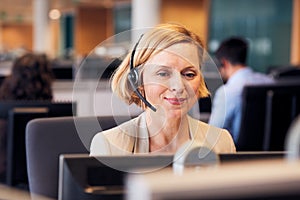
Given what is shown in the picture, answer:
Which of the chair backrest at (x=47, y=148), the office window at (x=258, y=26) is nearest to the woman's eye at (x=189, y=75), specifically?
the chair backrest at (x=47, y=148)

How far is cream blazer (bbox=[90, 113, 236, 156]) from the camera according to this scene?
45.4 inches

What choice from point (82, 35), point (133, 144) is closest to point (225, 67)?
point (133, 144)

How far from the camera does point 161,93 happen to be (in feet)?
3.51

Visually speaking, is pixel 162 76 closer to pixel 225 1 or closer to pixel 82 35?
pixel 225 1

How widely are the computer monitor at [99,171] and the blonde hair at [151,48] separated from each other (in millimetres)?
277

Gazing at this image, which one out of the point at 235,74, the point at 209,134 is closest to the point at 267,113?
the point at 235,74

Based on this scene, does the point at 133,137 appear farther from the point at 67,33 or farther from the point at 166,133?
the point at 67,33

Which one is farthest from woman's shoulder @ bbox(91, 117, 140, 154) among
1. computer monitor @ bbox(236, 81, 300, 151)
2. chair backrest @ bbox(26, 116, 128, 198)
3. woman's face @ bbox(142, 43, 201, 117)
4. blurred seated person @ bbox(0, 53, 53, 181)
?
computer monitor @ bbox(236, 81, 300, 151)

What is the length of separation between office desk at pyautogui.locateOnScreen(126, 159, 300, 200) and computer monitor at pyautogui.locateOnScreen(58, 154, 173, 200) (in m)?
0.34

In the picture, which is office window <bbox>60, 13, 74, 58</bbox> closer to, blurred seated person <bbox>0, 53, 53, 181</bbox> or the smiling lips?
blurred seated person <bbox>0, 53, 53, 181</bbox>

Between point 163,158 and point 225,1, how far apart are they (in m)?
10.6

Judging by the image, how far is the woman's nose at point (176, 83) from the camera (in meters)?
1.05

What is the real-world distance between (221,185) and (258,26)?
10.3 meters

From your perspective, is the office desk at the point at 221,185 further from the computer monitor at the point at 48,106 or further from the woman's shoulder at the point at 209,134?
the computer monitor at the point at 48,106
